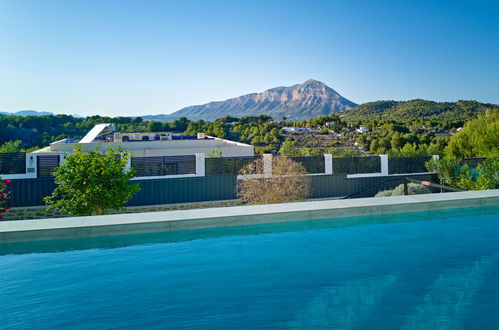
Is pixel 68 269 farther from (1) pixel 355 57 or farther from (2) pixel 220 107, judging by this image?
(2) pixel 220 107

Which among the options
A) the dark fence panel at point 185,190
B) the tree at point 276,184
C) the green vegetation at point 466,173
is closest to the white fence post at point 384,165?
the green vegetation at point 466,173

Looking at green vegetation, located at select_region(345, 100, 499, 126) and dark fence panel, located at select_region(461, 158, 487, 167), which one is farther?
green vegetation, located at select_region(345, 100, 499, 126)

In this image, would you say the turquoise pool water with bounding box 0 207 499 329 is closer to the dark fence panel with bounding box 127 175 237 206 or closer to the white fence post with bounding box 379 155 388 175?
the dark fence panel with bounding box 127 175 237 206

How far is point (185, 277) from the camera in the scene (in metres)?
4.73

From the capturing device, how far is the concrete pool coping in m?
5.51

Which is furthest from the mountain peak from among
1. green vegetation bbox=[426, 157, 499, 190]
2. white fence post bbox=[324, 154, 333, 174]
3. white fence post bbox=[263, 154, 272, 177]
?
white fence post bbox=[263, 154, 272, 177]

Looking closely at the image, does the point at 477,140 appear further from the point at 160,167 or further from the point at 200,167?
the point at 160,167

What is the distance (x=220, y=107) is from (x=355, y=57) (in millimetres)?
113643

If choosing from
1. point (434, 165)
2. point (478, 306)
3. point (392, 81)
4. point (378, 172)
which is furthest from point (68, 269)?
point (392, 81)

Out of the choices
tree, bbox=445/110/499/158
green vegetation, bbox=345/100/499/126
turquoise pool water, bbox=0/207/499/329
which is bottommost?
turquoise pool water, bbox=0/207/499/329

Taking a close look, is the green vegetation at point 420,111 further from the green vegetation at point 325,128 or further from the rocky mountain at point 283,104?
the rocky mountain at point 283,104

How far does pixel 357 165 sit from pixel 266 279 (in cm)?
973

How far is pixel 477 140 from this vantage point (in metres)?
19.0

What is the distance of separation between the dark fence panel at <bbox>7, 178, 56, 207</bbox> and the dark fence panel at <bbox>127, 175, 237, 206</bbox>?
6.89 feet
